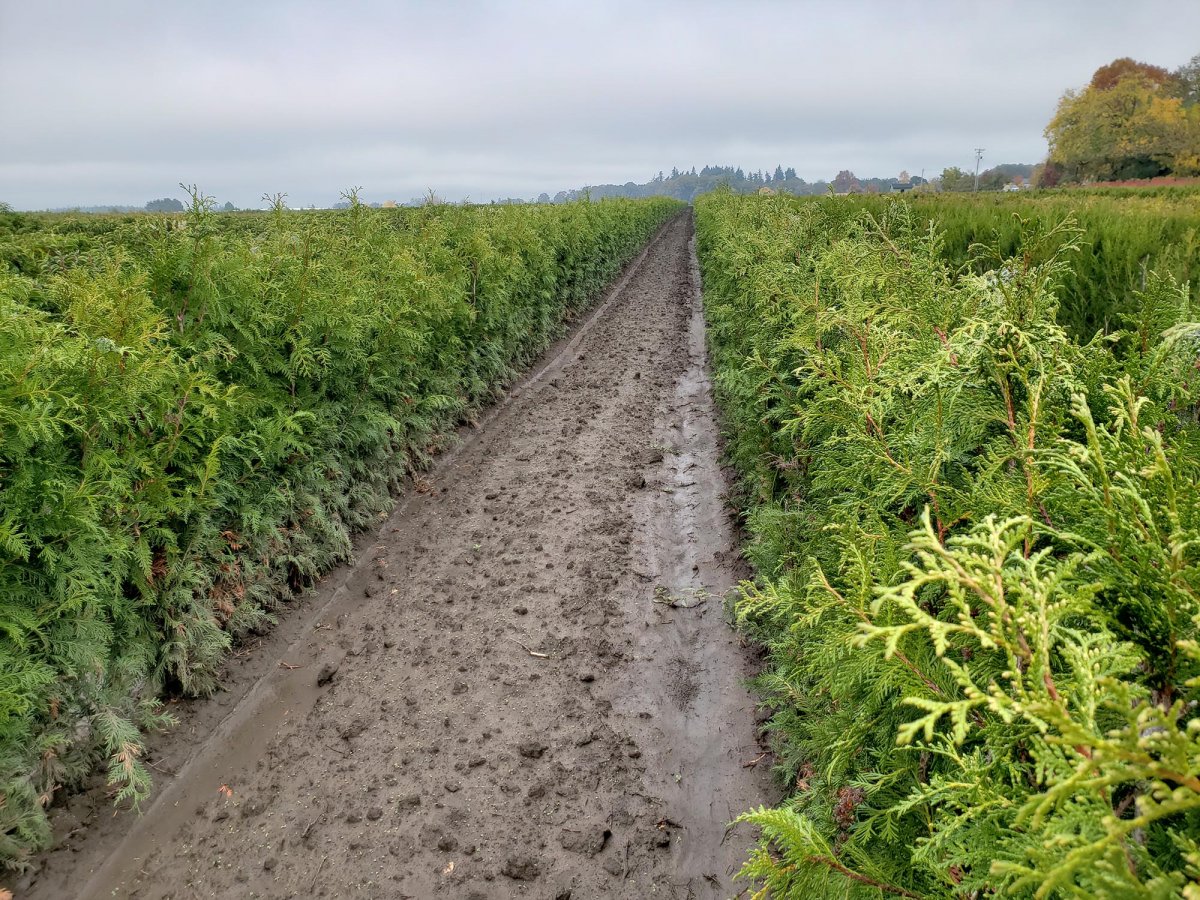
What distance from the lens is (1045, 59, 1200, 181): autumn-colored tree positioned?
166ft

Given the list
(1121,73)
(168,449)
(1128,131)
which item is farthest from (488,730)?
(1121,73)

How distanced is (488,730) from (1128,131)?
7305cm

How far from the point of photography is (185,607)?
3990 millimetres

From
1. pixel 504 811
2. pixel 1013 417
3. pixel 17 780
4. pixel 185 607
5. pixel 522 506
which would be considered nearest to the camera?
pixel 1013 417

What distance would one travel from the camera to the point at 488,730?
3863 mm

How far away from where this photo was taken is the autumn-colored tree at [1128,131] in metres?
50.5

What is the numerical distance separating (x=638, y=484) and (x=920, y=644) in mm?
5355

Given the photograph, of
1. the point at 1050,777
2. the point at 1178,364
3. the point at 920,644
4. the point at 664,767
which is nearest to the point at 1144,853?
the point at 1050,777

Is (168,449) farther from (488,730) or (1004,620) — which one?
(1004,620)

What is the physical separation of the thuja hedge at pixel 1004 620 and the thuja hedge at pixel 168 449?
320 cm

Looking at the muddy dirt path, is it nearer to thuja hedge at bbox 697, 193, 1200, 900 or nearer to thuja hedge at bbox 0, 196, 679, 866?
thuja hedge at bbox 0, 196, 679, 866

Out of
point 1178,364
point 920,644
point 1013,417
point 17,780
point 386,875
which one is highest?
point 1178,364

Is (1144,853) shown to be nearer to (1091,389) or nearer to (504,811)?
(1091,389)

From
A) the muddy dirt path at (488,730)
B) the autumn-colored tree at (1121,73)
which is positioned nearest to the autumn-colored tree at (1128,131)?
the autumn-colored tree at (1121,73)
